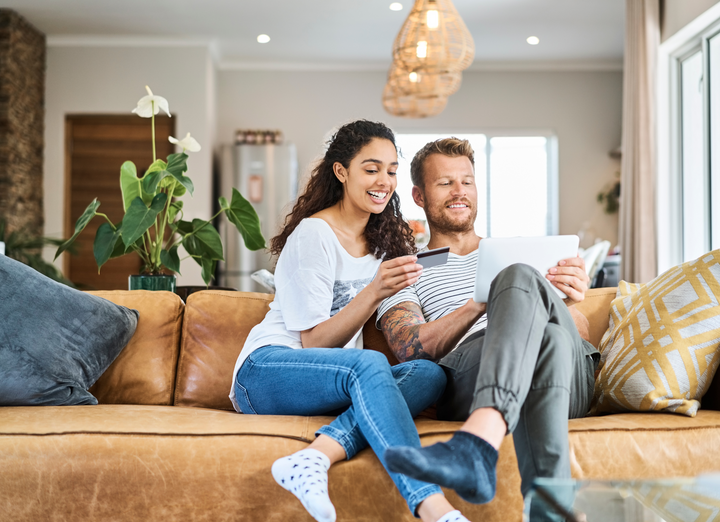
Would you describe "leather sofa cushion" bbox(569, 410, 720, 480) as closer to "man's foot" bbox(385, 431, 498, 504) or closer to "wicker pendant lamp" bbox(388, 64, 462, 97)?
"man's foot" bbox(385, 431, 498, 504)

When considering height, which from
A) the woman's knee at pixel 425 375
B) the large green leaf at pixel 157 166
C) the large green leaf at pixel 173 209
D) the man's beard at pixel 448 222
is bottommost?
the woman's knee at pixel 425 375

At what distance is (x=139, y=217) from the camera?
208cm

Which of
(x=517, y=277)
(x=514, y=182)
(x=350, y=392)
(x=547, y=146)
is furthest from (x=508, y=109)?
(x=350, y=392)

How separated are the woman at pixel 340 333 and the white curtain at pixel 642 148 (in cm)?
284

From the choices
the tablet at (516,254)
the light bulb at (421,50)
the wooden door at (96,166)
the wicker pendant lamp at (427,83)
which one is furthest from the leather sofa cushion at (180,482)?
the wooden door at (96,166)

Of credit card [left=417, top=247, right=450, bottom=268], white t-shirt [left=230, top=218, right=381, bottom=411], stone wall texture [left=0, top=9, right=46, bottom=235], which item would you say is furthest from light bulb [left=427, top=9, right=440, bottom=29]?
stone wall texture [left=0, top=9, right=46, bottom=235]

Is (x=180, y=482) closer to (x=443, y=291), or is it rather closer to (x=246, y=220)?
Result: (x=443, y=291)

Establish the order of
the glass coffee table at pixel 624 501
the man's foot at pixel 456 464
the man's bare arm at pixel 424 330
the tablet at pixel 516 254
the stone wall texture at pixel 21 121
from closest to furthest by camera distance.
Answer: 1. the glass coffee table at pixel 624 501
2. the man's foot at pixel 456 464
3. the tablet at pixel 516 254
4. the man's bare arm at pixel 424 330
5. the stone wall texture at pixel 21 121

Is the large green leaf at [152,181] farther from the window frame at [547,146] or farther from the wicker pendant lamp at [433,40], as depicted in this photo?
the window frame at [547,146]

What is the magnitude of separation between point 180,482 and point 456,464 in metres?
0.58

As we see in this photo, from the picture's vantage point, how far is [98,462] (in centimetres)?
129

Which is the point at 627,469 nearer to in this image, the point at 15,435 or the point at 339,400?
the point at 339,400

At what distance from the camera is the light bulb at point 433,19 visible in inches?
144

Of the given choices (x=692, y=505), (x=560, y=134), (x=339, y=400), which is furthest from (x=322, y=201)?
(x=560, y=134)
